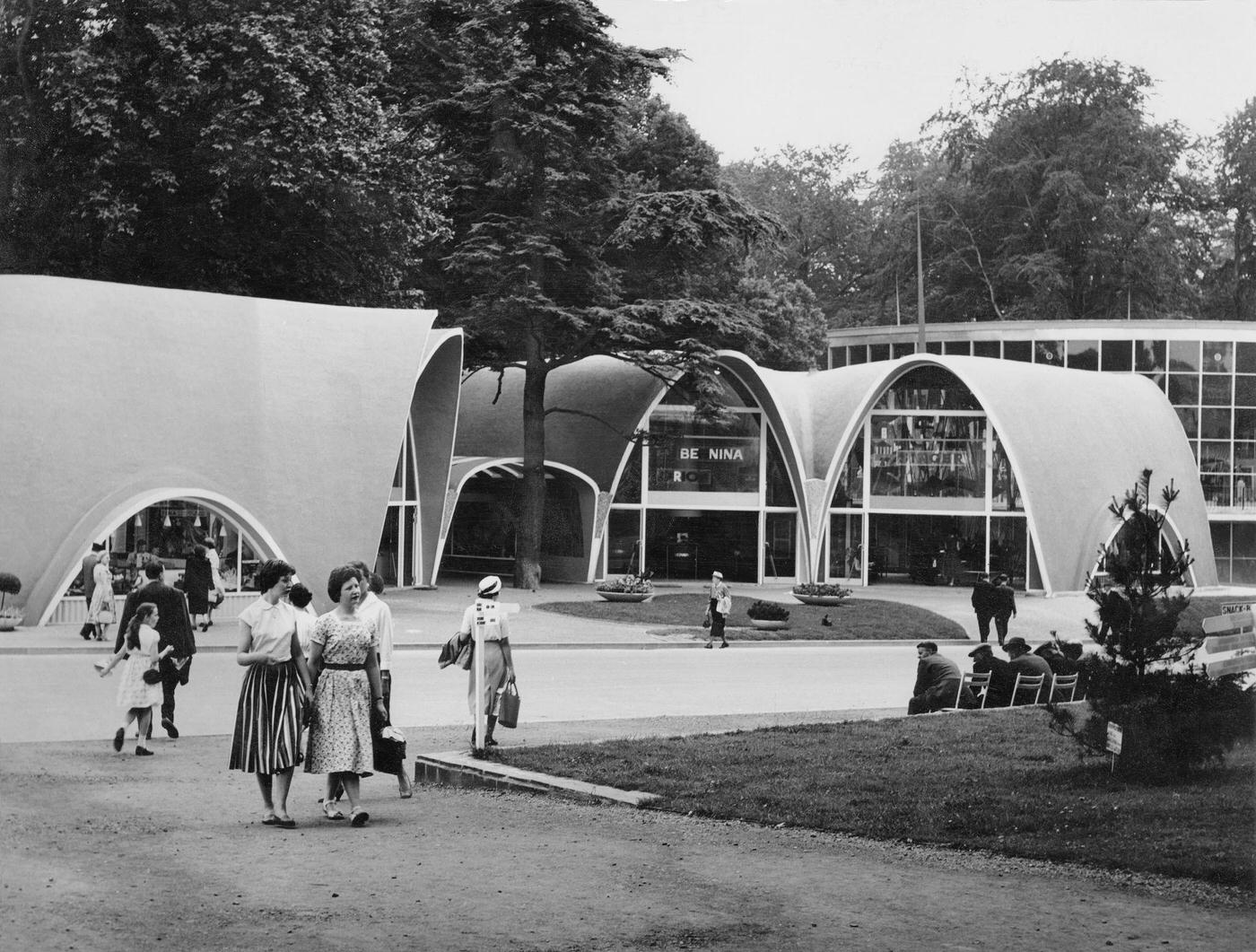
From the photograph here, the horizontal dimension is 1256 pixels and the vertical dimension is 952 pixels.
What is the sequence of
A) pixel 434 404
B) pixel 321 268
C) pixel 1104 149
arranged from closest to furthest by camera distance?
pixel 1104 149, pixel 434 404, pixel 321 268

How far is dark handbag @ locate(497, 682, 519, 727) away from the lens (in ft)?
40.9

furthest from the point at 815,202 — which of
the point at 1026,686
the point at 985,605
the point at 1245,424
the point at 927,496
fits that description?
the point at 1245,424

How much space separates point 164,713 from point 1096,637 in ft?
26.3

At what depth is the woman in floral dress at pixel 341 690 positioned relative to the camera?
9.24 meters

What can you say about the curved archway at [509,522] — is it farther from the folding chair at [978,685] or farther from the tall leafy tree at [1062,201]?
the folding chair at [978,685]

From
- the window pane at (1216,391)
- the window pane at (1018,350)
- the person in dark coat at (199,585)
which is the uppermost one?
the window pane at (1018,350)

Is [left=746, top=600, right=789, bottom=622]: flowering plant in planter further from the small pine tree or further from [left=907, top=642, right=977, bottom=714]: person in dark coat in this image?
the small pine tree

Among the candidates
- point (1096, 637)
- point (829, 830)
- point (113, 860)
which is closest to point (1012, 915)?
point (829, 830)

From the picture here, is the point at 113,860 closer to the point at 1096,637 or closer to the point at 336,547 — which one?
the point at 1096,637

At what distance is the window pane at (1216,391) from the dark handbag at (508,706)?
32406 mm

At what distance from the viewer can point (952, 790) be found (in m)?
10.5

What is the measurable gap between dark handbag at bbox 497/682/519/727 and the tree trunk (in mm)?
19614

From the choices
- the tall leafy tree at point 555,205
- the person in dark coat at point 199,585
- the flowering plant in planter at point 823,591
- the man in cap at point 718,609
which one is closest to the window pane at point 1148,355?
the tall leafy tree at point 555,205

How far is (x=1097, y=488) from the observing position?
109 feet
